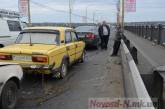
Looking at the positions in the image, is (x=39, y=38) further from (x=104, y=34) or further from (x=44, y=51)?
(x=104, y=34)

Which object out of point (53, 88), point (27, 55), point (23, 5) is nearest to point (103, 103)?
point (53, 88)

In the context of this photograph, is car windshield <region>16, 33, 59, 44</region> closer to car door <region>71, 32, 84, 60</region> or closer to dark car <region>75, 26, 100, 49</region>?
car door <region>71, 32, 84, 60</region>

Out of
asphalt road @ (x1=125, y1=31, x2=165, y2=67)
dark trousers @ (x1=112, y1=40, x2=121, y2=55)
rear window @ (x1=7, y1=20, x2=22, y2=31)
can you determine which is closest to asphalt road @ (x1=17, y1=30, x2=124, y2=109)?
asphalt road @ (x1=125, y1=31, x2=165, y2=67)

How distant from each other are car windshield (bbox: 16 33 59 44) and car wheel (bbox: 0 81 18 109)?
147 inches

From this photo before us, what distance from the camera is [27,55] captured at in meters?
10.0

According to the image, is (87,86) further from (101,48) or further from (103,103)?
(101,48)

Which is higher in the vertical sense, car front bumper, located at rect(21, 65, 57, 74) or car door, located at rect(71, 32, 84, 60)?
car door, located at rect(71, 32, 84, 60)

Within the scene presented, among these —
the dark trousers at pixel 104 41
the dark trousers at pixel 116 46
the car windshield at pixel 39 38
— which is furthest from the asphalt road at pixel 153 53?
the car windshield at pixel 39 38

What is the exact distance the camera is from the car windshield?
11.3m

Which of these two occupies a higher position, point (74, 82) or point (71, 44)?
point (71, 44)

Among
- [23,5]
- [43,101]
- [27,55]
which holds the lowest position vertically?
[43,101]

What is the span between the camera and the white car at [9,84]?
276 inches

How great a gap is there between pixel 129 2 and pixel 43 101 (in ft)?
124

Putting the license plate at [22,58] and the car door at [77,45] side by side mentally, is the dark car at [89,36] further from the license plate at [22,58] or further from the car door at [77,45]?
the license plate at [22,58]
